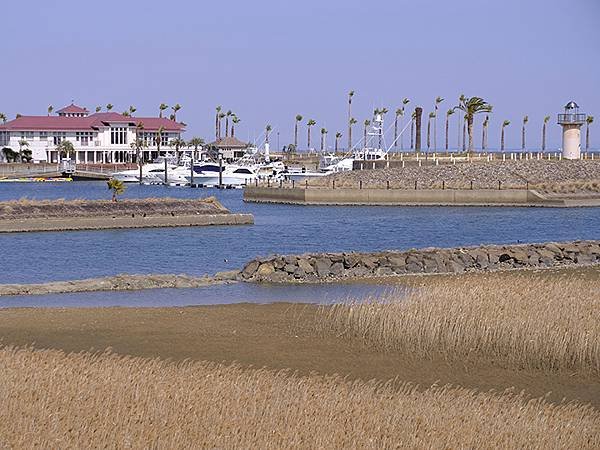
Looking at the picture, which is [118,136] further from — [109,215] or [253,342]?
Result: [253,342]

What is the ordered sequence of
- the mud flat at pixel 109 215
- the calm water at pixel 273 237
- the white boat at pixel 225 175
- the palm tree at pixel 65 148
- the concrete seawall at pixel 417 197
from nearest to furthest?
the calm water at pixel 273 237 < the mud flat at pixel 109 215 < the concrete seawall at pixel 417 197 < the white boat at pixel 225 175 < the palm tree at pixel 65 148

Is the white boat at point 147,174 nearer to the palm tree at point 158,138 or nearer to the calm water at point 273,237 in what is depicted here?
the palm tree at point 158,138

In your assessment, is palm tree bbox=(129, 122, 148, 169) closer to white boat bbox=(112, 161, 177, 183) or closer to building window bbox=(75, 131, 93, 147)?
building window bbox=(75, 131, 93, 147)

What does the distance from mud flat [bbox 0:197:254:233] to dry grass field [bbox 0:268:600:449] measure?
100 feet

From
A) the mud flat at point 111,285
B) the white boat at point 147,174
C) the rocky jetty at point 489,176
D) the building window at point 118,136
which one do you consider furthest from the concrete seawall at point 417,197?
the building window at point 118,136

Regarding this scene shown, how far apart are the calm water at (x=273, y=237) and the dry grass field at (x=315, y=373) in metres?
14.0

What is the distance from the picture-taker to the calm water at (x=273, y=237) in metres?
38.5

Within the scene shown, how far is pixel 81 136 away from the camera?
137m

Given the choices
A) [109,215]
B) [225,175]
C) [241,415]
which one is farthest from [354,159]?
[241,415]

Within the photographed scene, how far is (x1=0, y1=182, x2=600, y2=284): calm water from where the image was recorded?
38531mm

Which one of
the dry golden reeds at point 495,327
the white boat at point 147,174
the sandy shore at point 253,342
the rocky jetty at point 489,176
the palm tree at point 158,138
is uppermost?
the palm tree at point 158,138

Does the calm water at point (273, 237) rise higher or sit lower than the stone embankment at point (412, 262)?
lower

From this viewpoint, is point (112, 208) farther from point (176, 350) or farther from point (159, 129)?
point (159, 129)

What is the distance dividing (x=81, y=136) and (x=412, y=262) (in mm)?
108872
